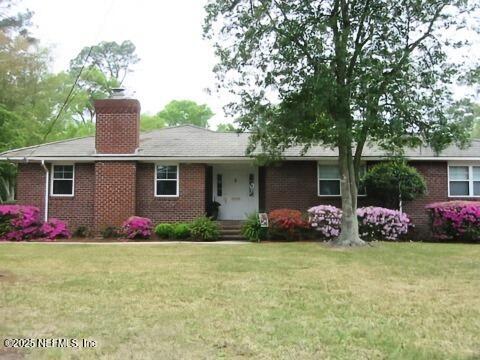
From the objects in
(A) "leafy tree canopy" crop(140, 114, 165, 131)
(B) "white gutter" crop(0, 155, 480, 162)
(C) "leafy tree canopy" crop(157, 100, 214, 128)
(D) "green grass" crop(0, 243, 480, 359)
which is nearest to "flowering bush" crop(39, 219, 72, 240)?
(B) "white gutter" crop(0, 155, 480, 162)

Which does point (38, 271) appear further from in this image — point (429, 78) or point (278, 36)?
point (429, 78)

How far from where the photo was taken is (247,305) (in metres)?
6.58

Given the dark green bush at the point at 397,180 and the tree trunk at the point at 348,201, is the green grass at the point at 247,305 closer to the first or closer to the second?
the tree trunk at the point at 348,201

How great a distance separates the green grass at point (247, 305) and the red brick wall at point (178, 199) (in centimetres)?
598

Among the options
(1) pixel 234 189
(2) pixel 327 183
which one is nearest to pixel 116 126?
(1) pixel 234 189

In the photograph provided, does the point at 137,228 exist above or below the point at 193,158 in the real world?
below

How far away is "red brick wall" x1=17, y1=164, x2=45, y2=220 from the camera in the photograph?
18.2 metres

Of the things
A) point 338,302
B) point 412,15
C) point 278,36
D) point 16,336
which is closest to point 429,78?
point 412,15

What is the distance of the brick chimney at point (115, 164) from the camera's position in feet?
57.3

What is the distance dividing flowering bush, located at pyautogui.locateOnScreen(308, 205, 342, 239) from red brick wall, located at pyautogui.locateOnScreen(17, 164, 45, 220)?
9.91 meters

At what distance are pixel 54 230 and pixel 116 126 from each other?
14.1 ft

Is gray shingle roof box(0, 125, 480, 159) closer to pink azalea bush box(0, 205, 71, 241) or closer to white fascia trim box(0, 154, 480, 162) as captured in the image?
white fascia trim box(0, 154, 480, 162)

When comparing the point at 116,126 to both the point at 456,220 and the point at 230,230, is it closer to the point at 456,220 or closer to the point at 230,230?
the point at 230,230

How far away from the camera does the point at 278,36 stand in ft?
43.1
